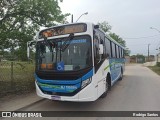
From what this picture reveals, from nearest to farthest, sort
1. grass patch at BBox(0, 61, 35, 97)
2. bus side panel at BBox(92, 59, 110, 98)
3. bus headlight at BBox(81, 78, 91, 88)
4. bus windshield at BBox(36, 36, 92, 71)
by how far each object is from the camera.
Answer: bus headlight at BBox(81, 78, 91, 88) < bus windshield at BBox(36, 36, 92, 71) < bus side panel at BBox(92, 59, 110, 98) < grass patch at BBox(0, 61, 35, 97)

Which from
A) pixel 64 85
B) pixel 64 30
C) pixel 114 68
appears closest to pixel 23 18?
pixel 64 30

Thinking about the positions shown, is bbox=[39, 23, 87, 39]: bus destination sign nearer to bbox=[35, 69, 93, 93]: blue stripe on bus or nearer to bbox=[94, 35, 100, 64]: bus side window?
bbox=[94, 35, 100, 64]: bus side window

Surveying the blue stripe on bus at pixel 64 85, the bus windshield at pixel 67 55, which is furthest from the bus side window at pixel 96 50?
the blue stripe on bus at pixel 64 85

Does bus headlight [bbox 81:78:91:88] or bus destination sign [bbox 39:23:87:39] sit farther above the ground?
bus destination sign [bbox 39:23:87:39]

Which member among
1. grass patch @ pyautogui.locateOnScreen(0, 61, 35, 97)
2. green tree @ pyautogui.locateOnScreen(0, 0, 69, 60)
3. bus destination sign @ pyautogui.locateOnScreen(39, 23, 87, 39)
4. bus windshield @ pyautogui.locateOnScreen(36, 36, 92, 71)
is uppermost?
green tree @ pyautogui.locateOnScreen(0, 0, 69, 60)

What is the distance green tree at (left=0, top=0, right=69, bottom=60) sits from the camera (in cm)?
1105

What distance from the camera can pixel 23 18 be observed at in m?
11.9

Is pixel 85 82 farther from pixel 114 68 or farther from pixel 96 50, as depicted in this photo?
pixel 114 68

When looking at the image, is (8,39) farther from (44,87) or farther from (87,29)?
(87,29)

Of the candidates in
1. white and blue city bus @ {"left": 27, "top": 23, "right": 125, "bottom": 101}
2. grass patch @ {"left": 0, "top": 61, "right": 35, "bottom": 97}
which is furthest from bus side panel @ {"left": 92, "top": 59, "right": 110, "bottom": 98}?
grass patch @ {"left": 0, "top": 61, "right": 35, "bottom": 97}

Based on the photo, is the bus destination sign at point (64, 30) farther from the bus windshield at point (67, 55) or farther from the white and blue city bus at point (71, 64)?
the bus windshield at point (67, 55)

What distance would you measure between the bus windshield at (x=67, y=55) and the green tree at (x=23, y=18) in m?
3.78

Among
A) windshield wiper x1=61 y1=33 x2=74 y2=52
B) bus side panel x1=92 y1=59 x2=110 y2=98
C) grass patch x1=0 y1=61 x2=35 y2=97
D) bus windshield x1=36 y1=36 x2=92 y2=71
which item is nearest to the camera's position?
bus windshield x1=36 y1=36 x2=92 y2=71

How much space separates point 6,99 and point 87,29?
4611mm
